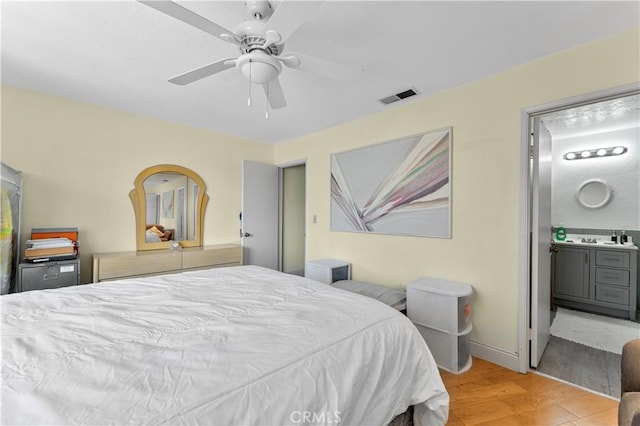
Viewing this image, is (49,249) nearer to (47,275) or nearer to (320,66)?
(47,275)

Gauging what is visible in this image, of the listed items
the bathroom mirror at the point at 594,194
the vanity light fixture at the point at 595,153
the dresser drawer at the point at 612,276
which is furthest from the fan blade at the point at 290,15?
the bathroom mirror at the point at 594,194

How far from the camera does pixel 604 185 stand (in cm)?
372

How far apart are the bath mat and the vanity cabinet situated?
0.15 meters

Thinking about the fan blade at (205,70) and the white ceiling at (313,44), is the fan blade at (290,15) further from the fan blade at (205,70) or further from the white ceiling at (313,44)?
the fan blade at (205,70)

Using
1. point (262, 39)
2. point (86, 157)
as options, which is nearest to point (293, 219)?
point (86, 157)

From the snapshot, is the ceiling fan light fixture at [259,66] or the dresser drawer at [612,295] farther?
the dresser drawer at [612,295]

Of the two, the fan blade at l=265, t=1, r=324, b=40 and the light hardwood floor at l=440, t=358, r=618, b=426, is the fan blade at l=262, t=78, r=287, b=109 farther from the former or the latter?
the light hardwood floor at l=440, t=358, r=618, b=426

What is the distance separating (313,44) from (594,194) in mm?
4371

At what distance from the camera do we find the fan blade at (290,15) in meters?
1.16

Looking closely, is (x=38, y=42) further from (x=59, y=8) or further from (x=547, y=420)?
(x=547, y=420)

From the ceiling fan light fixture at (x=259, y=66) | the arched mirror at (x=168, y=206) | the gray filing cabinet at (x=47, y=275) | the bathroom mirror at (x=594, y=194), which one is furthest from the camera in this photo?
the bathroom mirror at (x=594, y=194)

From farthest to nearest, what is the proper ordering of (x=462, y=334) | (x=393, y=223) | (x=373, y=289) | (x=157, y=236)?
(x=157, y=236) → (x=393, y=223) → (x=373, y=289) → (x=462, y=334)

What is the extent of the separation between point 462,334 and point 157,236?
136 inches

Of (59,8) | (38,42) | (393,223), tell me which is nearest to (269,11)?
(59,8)
